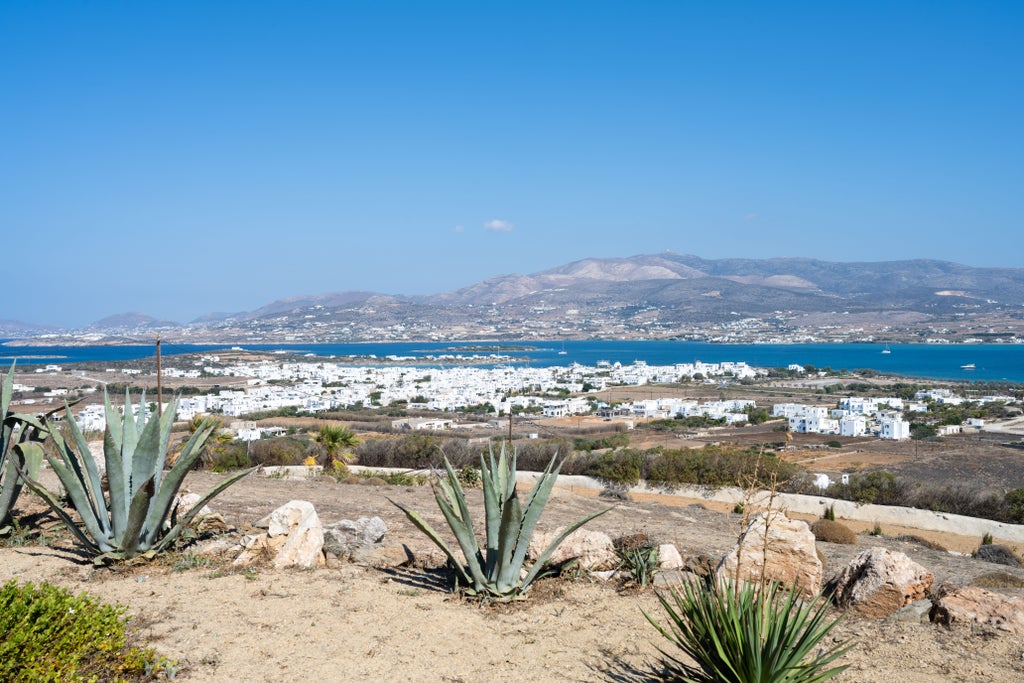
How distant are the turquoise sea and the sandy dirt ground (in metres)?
78.0

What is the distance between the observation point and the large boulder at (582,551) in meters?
6.90

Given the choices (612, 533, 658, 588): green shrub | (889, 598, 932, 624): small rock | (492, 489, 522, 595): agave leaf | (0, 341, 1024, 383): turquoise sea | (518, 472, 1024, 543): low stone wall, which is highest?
(492, 489, 522, 595): agave leaf

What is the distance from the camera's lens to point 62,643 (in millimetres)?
3830

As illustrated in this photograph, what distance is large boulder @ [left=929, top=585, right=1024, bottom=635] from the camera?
5438 millimetres

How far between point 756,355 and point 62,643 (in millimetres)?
150439

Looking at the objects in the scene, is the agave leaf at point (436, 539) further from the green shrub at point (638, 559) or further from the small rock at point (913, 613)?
the small rock at point (913, 613)

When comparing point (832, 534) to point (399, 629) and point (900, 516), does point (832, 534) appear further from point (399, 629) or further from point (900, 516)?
point (399, 629)

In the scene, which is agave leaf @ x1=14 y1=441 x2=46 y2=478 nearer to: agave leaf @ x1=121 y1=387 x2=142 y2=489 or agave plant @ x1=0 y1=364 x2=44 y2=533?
agave plant @ x1=0 y1=364 x2=44 y2=533

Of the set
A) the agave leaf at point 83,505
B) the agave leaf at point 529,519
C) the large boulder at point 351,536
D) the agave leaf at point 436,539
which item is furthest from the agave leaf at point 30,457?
the agave leaf at point 529,519

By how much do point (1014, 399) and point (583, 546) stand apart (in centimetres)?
6875

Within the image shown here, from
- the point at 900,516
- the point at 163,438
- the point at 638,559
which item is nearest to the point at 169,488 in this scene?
the point at 163,438

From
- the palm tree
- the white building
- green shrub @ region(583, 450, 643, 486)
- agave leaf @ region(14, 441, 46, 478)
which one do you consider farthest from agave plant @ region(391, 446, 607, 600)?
the white building

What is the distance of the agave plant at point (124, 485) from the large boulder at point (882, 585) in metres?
4.91

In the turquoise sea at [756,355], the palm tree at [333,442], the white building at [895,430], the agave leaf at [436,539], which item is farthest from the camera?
the turquoise sea at [756,355]
